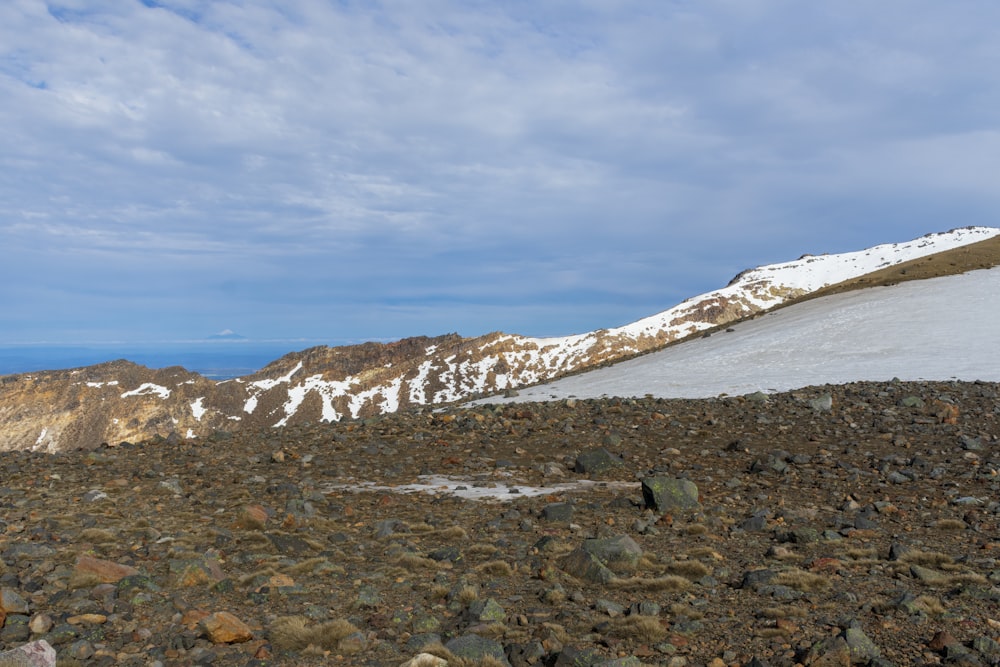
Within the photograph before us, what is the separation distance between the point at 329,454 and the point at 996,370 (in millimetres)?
24134

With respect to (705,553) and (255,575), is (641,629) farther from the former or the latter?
(255,575)

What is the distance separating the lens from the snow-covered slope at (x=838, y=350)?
83.7 feet

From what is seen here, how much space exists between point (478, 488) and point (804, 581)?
7.09m

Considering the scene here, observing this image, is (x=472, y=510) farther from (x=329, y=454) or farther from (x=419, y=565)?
(x=329, y=454)

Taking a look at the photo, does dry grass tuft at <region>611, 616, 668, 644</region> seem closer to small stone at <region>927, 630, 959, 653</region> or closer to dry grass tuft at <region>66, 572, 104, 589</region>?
small stone at <region>927, 630, 959, 653</region>

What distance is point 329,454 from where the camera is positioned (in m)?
16.5

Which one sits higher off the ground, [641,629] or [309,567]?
[309,567]

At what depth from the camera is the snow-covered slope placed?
25500 mm

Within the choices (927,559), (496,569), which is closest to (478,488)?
(496,569)

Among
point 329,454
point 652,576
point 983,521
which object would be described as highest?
point 329,454

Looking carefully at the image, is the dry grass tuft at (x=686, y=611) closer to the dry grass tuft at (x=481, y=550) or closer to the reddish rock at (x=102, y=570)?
the dry grass tuft at (x=481, y=550)

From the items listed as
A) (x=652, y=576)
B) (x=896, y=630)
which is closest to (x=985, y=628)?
(x=896, y=630)

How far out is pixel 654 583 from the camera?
7996mm

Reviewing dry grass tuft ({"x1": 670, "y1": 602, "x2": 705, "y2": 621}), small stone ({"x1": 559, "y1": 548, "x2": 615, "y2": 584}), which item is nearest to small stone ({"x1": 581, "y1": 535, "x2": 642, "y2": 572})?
small stone ({"x1": 559, "y1": 548, "x2": 615, "y2": 584})
